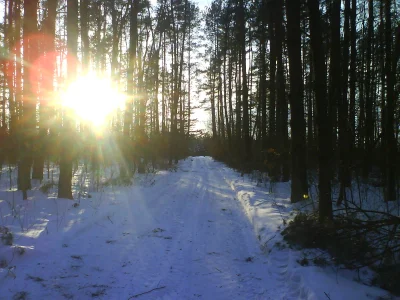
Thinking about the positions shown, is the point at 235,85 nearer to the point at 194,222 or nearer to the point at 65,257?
the point at 194,222

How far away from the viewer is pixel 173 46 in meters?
27.4

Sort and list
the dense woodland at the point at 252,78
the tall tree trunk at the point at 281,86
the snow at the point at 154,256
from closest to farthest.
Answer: the snow at the point at 154,256 → the dense woodland at the point at 252,78 → the tall tree trunk at the point at 281,86

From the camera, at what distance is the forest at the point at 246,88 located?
6875 millimetres

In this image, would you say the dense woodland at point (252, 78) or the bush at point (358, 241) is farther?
the dense woodland at point (252, 78)

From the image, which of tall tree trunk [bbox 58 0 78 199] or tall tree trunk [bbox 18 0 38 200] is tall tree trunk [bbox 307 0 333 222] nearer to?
tall tree trunk [bbox 58 0 78 199]

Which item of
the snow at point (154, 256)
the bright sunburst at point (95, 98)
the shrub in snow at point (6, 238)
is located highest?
the bright sunburst at point (95, 98)

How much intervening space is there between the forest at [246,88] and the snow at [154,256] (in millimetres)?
995

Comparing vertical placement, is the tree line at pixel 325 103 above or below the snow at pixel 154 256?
above

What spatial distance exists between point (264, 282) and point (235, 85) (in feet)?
84.9

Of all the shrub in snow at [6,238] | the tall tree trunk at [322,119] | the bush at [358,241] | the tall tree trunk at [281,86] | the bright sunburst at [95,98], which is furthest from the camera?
the bright sunburst at [95,98]

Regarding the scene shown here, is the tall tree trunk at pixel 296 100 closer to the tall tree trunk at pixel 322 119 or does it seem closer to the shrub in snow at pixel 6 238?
the tall tree trunk at pixel 322 119

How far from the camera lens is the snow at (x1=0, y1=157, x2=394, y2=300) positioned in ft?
12.4

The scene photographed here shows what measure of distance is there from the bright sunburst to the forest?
0.17 metres

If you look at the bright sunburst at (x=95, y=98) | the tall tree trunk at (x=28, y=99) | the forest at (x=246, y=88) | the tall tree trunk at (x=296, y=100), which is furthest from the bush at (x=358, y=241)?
the bright sunburst at (x=95, y=98)
